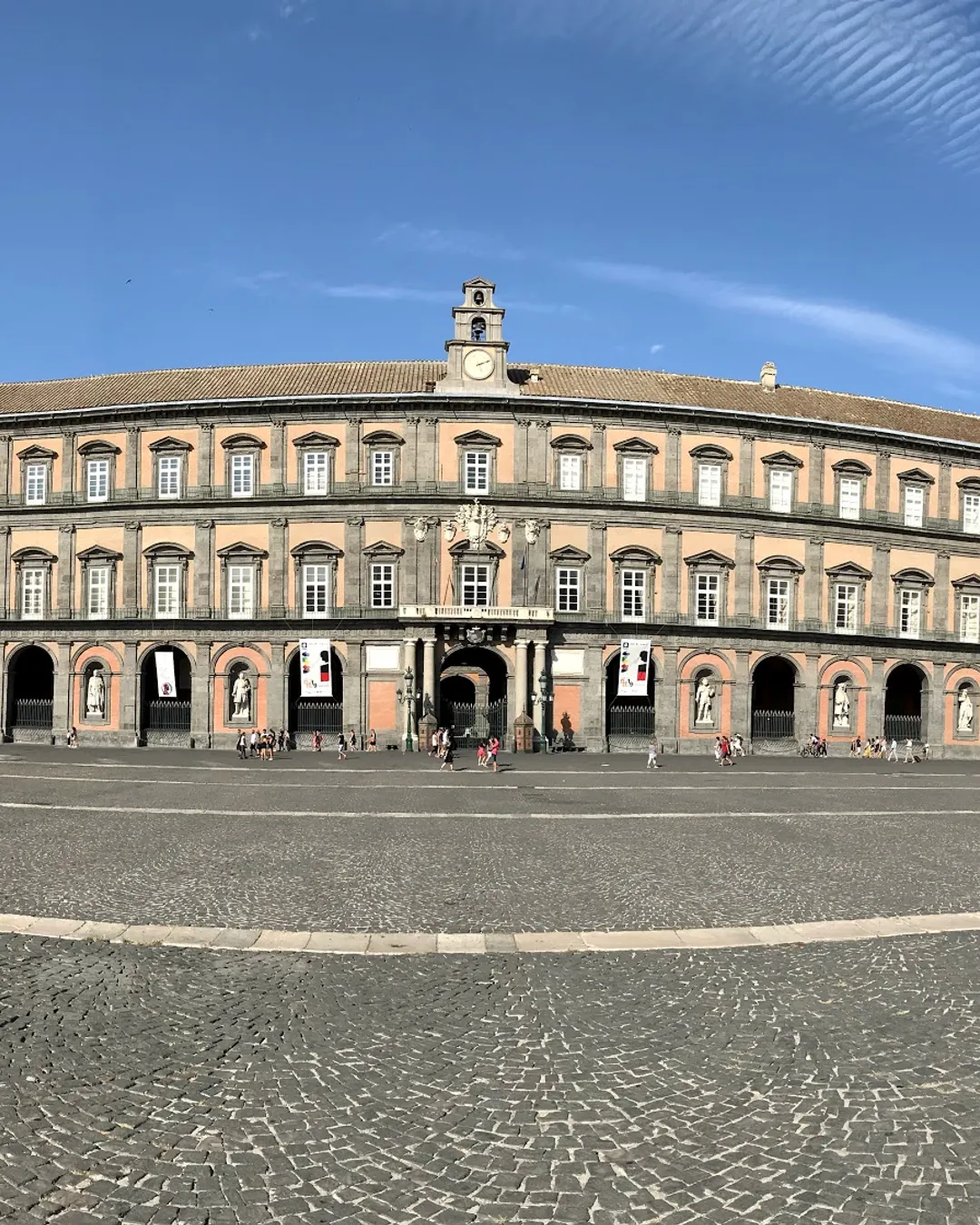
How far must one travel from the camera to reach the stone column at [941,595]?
4450cm

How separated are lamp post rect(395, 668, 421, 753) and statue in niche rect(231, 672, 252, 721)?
7.48m

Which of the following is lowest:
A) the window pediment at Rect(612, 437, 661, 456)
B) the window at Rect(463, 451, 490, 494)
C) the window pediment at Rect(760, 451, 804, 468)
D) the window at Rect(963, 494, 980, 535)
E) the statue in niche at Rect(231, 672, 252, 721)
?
the statue in niche at Rect(231, 672, 252, 721)

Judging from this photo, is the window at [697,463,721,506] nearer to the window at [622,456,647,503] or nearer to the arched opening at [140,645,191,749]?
the window at [622,456,647,503]

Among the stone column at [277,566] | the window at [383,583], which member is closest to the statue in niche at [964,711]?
the window at [383,583]

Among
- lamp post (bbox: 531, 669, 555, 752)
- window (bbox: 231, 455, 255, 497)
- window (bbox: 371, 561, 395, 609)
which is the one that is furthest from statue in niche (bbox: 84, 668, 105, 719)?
lamp post (bbox: 531, 669, 555, 752)

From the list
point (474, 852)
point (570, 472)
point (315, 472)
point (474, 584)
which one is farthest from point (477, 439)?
point (474, 852)

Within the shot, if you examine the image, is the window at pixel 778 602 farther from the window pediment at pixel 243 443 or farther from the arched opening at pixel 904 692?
the window pediment at pixel 243 443

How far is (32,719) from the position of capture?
43250 millimetres

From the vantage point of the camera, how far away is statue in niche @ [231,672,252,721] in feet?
133

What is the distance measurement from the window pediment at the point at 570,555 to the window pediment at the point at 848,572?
12437 mm

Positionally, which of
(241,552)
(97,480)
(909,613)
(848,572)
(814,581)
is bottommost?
(909,613)

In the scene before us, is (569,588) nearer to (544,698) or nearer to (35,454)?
(544,698)

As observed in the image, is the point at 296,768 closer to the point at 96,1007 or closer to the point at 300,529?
the point at 300,529

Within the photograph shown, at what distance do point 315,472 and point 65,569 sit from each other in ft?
44.1
